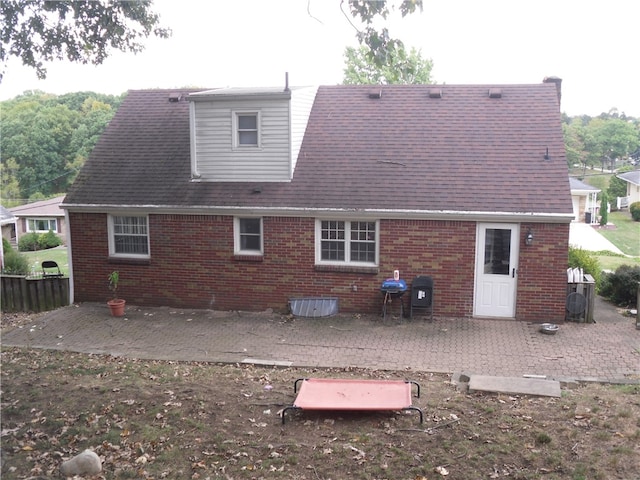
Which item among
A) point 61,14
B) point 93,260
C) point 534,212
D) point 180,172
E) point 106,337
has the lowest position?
point 106,337

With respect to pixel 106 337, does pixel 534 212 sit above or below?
above

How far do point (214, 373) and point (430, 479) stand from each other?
4.66m

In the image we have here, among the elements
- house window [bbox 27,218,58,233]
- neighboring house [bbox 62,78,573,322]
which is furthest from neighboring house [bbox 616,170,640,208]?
house window [bbox 27,218,58,233]

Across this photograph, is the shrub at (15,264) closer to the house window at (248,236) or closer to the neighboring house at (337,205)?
the neighboring house at (337,205)

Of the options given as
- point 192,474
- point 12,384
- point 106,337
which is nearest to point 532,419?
point 192,474

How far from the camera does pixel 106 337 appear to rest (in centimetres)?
1218

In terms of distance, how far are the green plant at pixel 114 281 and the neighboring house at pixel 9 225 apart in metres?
37.4

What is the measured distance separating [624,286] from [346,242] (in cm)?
713

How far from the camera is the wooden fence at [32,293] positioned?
1521 centimetres

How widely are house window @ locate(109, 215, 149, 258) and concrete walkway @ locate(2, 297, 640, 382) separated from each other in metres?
1.69

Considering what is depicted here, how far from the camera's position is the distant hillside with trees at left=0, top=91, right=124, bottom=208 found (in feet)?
169

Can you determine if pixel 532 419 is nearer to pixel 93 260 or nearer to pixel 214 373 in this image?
pixel 214 373

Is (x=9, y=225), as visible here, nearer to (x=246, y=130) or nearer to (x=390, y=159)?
(x=246, y=130)

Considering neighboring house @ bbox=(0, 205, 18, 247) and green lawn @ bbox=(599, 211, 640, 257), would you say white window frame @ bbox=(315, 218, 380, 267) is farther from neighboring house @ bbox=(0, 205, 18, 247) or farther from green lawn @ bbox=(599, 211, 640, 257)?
neighboring house @ bbox=(0, 205, 18, 247)
